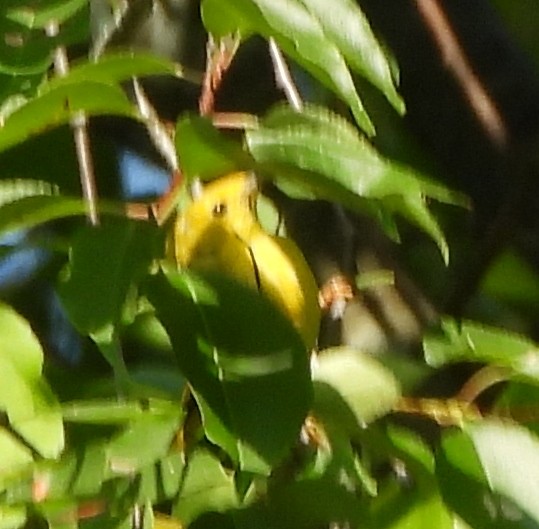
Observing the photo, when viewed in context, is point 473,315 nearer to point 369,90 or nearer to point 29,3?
point 369,90

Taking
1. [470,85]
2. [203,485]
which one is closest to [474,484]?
[203,485]

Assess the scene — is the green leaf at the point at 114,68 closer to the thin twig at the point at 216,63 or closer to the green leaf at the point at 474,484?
the thin twig at the point at 216,63

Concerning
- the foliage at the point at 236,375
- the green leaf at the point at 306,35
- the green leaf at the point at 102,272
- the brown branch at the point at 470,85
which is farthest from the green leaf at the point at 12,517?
the brown branch at the point at 470,85

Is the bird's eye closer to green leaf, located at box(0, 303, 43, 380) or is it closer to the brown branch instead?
green leaf, located at box(0, 303, 43, 380)

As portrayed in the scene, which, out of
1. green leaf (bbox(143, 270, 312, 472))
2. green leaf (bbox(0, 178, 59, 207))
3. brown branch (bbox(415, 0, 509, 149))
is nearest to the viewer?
green leaf (bbox(143, 270, 312, 472))

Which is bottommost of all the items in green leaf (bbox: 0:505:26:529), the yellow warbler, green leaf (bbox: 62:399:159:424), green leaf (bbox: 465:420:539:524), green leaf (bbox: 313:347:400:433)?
green leaf (bbox: 0:505:26:529)

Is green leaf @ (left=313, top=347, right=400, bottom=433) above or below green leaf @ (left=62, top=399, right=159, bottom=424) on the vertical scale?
above

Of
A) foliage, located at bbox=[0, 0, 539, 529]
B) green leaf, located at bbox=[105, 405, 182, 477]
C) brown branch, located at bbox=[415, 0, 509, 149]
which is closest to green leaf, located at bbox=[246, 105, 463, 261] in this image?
foliage, located at bbox=[0, 0, 539, 529]
